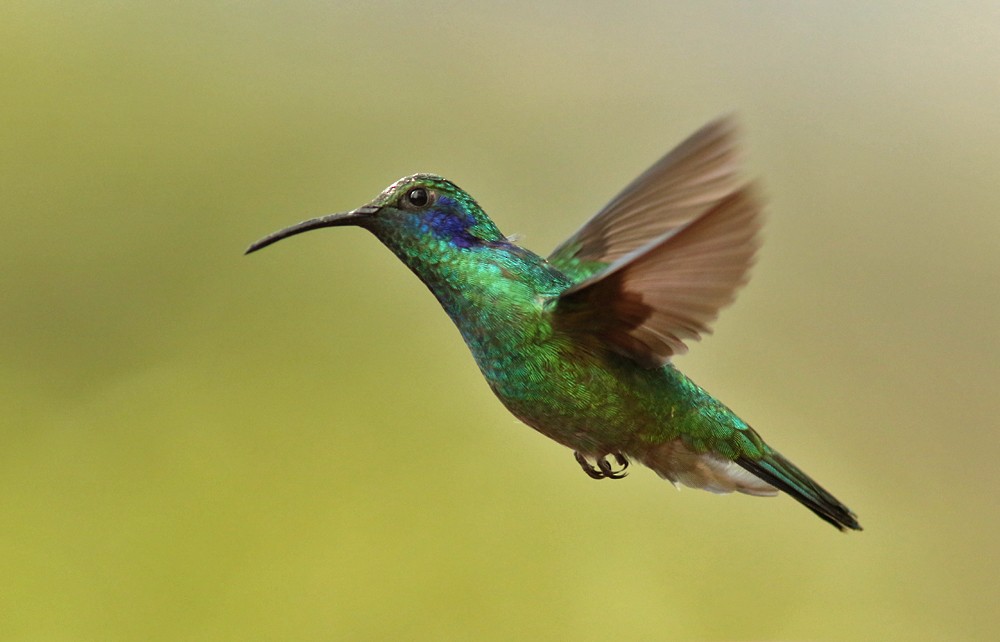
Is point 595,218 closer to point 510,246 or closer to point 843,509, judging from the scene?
point 510,246

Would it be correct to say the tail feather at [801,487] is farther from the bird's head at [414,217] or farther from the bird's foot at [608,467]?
the bird's head at [414,217]

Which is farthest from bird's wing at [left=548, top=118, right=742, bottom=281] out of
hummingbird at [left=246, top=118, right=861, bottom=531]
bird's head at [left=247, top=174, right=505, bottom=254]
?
bird's head at [left=247, top=174, right=505, bottom=254]

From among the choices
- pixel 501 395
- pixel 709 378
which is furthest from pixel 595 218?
pixel 709 378

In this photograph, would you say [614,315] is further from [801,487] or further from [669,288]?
[801,487]

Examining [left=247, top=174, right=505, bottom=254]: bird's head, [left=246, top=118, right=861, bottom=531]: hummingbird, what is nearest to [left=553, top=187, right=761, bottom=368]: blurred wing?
[left=246, top=118, right=861, bottom=531]: hummingbird

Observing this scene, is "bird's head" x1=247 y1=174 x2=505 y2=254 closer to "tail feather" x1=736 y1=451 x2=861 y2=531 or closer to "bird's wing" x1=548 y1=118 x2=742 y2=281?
"bird's wing" x1=548 y1=118 x2=742 y2=281

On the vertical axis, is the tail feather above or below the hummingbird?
below

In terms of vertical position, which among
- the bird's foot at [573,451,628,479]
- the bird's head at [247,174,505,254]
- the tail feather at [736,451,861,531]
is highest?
the bird's head at [247,174,505,254]

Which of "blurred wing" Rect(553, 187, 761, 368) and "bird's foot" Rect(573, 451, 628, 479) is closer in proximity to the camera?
→ "blurred wing" Rect(553, 187, 761, 368)
